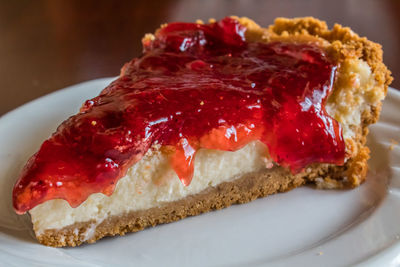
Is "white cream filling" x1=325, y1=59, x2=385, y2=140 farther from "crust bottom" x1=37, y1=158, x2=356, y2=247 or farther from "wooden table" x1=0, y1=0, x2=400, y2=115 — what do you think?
"wooden table" x1=0, y1=0, x2=400, y2=115

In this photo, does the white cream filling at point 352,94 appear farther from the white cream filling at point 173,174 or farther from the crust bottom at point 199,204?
the crust bottom at point 199,204

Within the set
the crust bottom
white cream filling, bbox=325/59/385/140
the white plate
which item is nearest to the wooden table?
white cream filling, bbox=325/59/385/140

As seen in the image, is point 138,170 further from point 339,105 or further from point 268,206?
point 339,105

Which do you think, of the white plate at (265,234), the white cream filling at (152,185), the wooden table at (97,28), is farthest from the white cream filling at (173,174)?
the wooden table at (97,28)

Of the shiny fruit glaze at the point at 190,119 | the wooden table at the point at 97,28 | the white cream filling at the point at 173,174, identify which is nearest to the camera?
the shiny fruit glaze at the point at 190,119

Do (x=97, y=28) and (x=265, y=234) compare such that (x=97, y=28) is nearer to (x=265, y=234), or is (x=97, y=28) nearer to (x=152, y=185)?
(x=152, y=185)

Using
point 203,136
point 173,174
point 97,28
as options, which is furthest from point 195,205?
point 97,28

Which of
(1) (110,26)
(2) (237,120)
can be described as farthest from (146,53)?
(1) (110,26)
